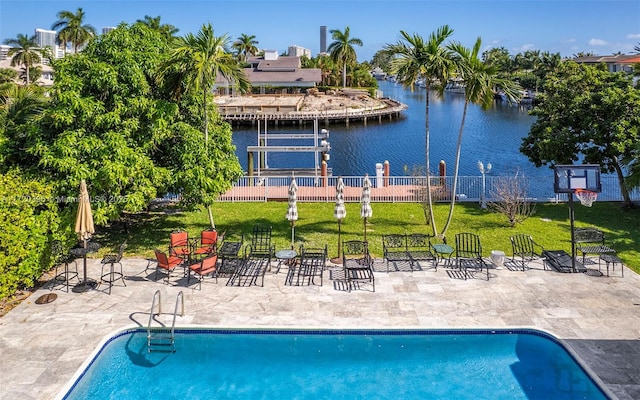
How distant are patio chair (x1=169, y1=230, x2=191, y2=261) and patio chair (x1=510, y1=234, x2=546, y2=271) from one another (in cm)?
932

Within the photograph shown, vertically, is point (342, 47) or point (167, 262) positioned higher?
point (342, 47)

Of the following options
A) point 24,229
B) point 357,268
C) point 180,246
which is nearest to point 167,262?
point 180,246

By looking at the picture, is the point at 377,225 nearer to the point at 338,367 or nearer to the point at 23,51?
the point at 338,367

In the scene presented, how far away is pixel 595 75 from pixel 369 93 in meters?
78.3

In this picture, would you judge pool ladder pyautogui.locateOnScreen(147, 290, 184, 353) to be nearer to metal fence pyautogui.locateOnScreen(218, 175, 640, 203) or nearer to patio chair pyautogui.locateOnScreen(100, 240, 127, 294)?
patio chair pyautogui.locateOnScreen(100, 240, 127, 294)

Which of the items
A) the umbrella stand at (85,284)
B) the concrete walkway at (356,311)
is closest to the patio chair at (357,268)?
the concrete walkway at (356,311)

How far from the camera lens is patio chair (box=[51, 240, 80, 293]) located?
Result: 13.0 m

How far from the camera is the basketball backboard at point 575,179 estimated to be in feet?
45.0

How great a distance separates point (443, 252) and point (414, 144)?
4057cm

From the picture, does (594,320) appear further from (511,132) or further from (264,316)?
(511,132)

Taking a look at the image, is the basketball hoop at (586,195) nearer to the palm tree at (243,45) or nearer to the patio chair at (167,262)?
the patio chair at (167,262)

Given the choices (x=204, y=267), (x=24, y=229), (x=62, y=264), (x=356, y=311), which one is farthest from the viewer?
(x=62, y=264)

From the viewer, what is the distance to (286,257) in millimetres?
13922

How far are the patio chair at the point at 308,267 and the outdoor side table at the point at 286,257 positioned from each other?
0.63 feet
